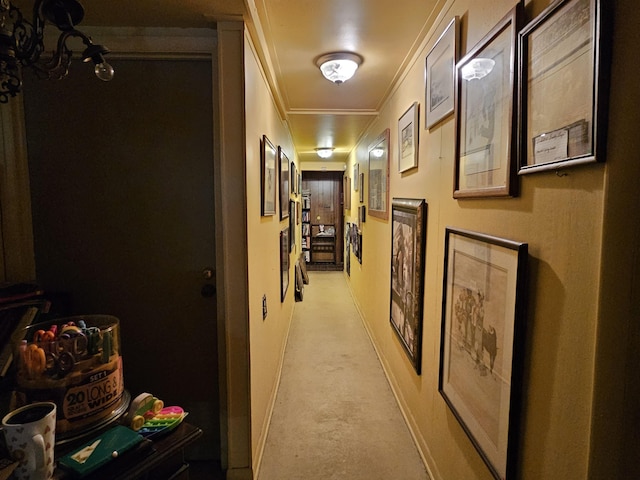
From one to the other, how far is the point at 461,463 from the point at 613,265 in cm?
116

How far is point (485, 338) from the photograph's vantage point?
1224mm

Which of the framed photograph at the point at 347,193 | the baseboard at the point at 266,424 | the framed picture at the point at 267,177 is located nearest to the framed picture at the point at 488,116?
the framed picture at the point at 267,177

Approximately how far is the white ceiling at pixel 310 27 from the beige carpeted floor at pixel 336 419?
2342 mm

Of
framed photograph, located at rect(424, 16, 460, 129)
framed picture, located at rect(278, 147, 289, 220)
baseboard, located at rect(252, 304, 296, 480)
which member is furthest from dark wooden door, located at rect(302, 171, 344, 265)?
framed photograph, located at rect(424, 16, 460, 129)

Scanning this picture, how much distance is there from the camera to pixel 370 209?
3812 millimetres

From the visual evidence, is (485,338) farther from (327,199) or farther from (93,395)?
(327,199)

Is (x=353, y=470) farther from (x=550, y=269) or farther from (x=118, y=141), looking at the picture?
(x=118, y=141)

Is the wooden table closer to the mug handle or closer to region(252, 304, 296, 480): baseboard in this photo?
the mug handle

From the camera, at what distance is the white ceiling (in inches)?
58.6

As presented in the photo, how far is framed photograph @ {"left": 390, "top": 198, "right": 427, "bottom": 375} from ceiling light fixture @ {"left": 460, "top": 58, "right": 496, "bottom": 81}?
2.35 feet

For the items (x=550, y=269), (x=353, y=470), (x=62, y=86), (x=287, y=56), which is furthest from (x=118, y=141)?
(x=353, y=470)

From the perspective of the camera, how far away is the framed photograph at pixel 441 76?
4.96 feet

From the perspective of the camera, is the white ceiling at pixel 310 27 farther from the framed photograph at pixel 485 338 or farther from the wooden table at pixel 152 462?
the wooden table at pixel 152 462

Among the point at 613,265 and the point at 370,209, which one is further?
the point at 370,209
